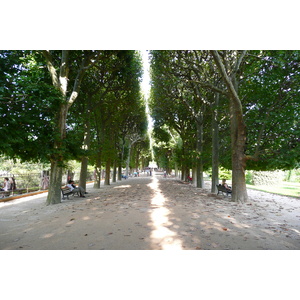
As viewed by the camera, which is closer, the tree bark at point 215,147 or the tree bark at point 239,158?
the tree bark at point 239,158

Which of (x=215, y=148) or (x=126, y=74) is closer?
(x=215, y=148)

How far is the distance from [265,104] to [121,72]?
964 centimetres

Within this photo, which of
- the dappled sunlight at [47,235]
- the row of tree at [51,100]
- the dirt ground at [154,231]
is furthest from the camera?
the row of tree at [51,100]

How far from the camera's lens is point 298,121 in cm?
874

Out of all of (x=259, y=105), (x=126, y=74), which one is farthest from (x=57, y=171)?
(x=259, y=105)

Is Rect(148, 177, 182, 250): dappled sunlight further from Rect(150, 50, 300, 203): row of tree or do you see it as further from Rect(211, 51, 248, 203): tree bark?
Rect(150, 50, 300, 203): row of tree

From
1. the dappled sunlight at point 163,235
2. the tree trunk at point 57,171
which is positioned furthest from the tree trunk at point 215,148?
the tree trunk at point 57,171

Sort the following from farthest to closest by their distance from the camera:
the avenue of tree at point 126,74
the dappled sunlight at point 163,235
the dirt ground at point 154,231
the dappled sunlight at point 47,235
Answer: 1. the avenue of tree at point 126,74
2. the dappled sunlight at point 47,235
3. the dirt ground at point 154,231
4. the dappled sunlight at point 163,235

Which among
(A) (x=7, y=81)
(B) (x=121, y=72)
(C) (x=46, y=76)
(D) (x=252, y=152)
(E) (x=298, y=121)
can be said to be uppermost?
(B) (x=121, y=72)

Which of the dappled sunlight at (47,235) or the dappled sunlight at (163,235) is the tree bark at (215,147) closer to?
the dappled sunlight at (163,235)

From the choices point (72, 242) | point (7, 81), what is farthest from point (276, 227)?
point (7, 81)

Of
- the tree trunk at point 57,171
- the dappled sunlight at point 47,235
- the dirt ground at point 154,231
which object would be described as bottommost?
the dappled sunlight at point 47,235

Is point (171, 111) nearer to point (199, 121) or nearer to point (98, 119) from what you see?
point (199, 121)

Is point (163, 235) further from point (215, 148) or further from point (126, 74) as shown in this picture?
point (126, 74)
